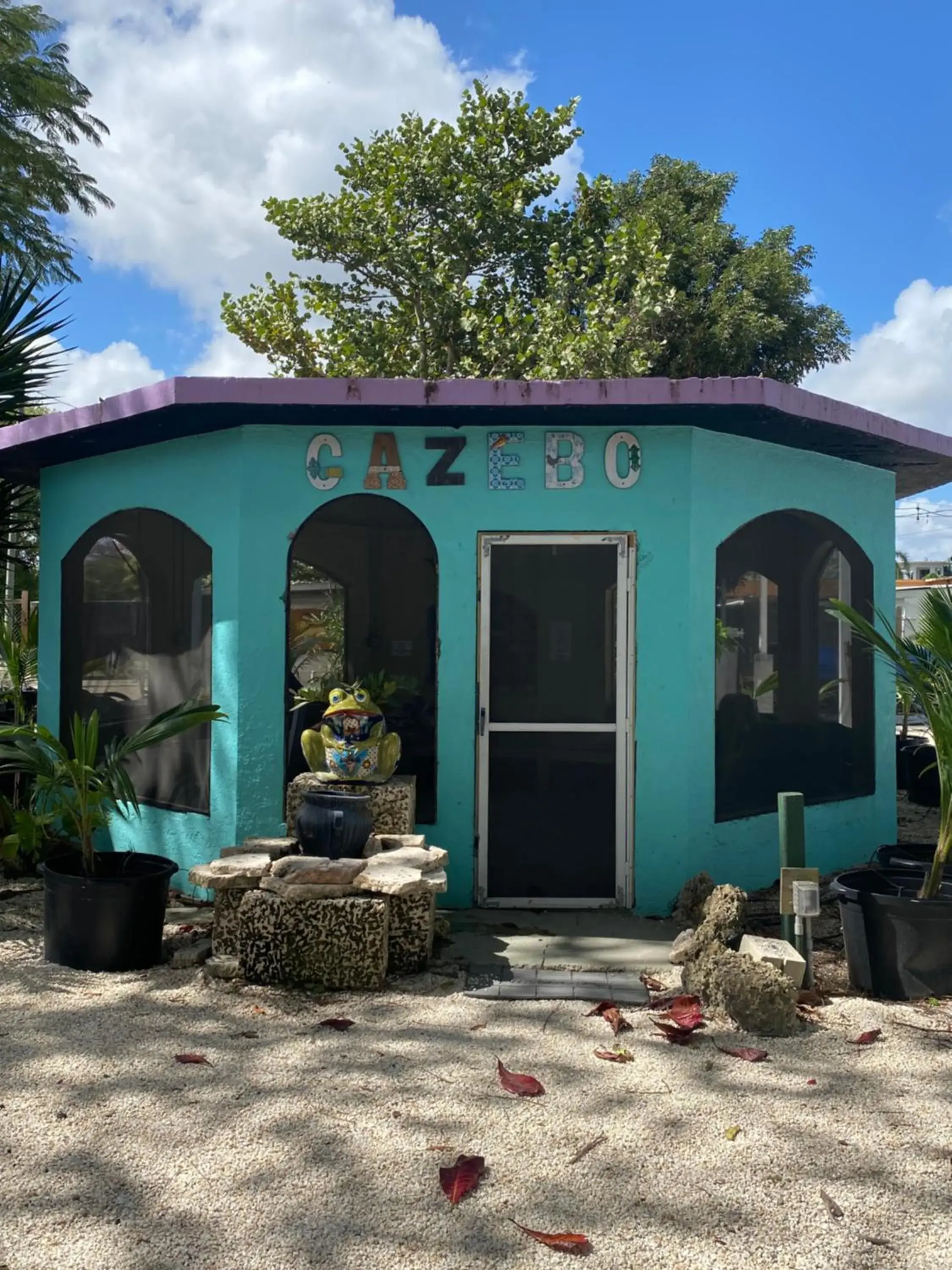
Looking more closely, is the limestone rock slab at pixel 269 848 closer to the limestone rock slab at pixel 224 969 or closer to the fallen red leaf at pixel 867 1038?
the limestone rock slab at pixel 224 969

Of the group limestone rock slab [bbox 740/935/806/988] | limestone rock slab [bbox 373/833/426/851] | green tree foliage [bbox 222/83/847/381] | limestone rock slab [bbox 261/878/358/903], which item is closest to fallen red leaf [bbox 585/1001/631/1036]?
limestone rock slab [bbox 740/935/806/988]

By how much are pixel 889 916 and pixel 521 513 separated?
2.86 meters

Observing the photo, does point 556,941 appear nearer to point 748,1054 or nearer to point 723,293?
point 748,1054

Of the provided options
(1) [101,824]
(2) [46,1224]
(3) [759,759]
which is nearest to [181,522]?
(1) [101,824]

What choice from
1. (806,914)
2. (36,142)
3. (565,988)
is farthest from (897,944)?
(36,142)

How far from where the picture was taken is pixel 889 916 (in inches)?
178

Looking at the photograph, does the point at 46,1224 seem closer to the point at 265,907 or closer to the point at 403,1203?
the point at 403,1203

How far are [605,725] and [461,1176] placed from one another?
10.9ft

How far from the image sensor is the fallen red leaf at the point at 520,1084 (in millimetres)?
3482

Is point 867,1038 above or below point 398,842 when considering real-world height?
below

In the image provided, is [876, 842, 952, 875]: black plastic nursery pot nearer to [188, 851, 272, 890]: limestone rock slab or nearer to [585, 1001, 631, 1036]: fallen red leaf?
[585, 1001, 631, 1036]: fallen red leaf

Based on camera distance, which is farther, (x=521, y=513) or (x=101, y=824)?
(x=521, y=513)

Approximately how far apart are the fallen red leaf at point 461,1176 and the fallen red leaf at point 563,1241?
23 cm

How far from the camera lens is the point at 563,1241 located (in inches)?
103
